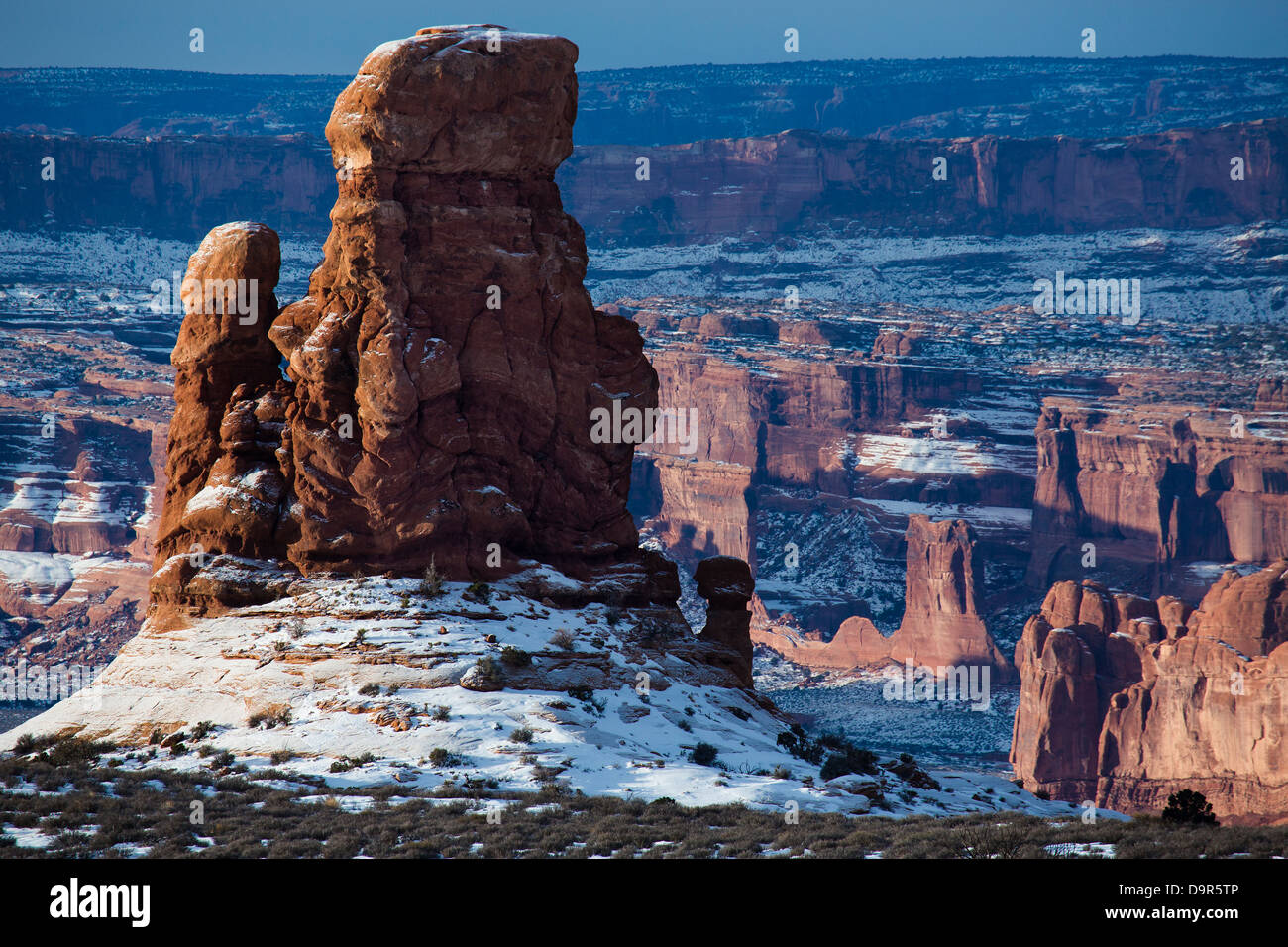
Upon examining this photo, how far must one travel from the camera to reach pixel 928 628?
530ft

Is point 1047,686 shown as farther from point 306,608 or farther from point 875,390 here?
point 875,390

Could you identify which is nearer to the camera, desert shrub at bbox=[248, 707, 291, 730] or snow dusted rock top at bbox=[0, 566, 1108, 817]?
snow dusted rock top at bbox=[0, 566, 1108, 817]

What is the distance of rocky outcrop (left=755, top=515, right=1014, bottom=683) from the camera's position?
156 m

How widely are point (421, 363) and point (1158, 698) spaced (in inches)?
2636

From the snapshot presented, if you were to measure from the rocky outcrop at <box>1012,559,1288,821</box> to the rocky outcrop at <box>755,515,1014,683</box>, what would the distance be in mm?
38387

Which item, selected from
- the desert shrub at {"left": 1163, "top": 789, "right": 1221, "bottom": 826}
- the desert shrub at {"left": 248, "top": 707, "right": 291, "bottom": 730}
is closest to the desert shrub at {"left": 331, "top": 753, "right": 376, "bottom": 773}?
the desert shrub at {"left": 248, "top": 707, "right": 291, "bottom": 730}

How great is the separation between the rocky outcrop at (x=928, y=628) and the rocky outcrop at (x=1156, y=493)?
39.4 ft

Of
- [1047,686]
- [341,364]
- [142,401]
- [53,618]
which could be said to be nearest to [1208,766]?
[1047,686]

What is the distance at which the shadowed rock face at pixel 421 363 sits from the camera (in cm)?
4888

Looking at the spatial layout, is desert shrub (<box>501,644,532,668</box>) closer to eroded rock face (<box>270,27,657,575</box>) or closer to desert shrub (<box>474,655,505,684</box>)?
desert shrub (<box>474,655,505,684</box>)

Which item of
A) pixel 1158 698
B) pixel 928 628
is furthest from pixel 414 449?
pixel 928 628

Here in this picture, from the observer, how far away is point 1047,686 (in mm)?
110125
